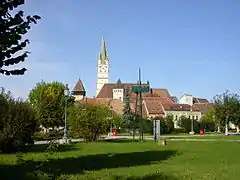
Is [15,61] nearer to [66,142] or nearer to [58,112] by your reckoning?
[66,142]

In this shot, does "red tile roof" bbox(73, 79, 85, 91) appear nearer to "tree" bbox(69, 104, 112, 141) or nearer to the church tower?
the church tower

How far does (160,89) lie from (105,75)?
27510mm

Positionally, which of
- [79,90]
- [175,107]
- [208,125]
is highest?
[79,90]

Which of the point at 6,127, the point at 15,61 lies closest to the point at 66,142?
the point at 6,127

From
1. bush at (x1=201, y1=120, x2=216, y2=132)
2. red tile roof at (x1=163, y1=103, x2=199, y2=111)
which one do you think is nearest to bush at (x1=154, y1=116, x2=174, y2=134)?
bush at (x1=201, y1=120, x2=216, y2=132)

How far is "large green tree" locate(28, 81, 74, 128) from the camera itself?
219 feet

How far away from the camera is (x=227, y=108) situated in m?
81.4

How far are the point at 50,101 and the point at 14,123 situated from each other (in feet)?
130

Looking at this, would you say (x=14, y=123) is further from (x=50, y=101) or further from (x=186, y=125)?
(x=186, y=125)

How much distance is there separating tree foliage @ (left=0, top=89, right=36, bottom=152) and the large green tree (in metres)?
32.4

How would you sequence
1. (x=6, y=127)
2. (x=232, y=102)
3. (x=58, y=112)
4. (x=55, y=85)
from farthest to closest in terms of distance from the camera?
(x=232, y=102) < (x=55, y=85) < (x=58, y=112) < (x=6, y=127)

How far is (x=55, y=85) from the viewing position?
7381 cm

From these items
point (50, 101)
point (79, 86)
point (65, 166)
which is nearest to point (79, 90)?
point (79, 86)

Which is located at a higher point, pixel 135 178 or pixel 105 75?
pixel 105 75
